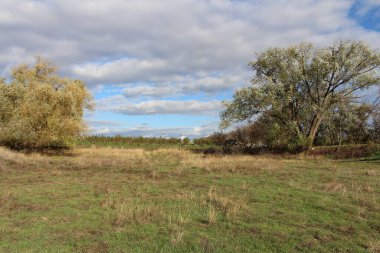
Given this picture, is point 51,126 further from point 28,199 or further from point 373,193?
point 373,193

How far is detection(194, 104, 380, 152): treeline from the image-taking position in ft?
123

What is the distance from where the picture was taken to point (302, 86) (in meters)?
37.8

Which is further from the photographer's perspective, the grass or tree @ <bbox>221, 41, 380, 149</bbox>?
tree @ <bbox>221, 41, 380, 149</bbox>

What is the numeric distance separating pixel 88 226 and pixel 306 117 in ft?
103

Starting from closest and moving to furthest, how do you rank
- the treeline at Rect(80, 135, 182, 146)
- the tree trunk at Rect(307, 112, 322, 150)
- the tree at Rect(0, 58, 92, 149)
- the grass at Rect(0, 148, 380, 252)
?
the grass at Rect(0, 148, 380, 252), the tree at Rect(0, 58, 92, 149), the tree trunk at Rect(307, 112, 322, 150), the treeline at Rect(80, 135, 182, 146)

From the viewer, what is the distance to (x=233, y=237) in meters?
8.73

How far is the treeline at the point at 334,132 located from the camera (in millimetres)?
37375

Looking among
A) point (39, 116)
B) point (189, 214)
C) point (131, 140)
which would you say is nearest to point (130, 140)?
point (131, 140)

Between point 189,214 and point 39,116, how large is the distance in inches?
1065

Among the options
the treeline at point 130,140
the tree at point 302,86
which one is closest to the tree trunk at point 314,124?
the tree at point 302,86

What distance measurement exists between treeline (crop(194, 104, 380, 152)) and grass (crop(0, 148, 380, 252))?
62.2 feet

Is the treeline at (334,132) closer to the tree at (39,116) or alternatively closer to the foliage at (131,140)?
the tree at (39,116)

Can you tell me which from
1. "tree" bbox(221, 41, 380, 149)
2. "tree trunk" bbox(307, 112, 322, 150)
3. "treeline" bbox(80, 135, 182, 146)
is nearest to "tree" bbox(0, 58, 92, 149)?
"tree" bbox(221, 41, 380, 149)

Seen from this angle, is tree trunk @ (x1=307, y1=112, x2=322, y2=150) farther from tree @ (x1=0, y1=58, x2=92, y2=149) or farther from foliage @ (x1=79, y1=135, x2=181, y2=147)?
foliage @ (x1=79, y1=135, x2=181, y2=147)
